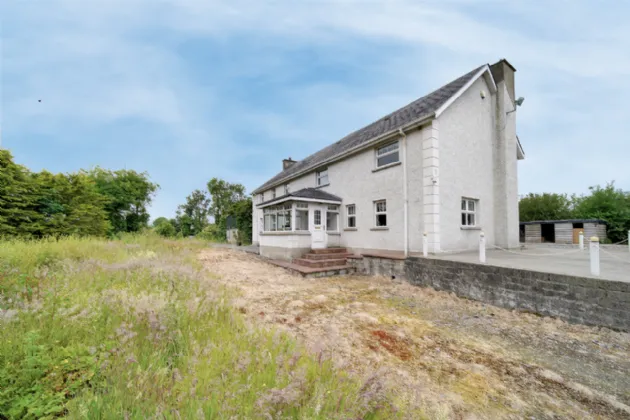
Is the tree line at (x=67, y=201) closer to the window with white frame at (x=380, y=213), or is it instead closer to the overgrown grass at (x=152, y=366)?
the overgrown grass at (x=152, y=366)

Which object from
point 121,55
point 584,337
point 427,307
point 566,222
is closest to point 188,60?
point 121,55

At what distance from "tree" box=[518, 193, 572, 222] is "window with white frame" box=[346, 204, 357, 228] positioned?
27921mm

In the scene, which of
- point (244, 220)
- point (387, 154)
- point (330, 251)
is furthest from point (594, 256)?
point (244, 220)

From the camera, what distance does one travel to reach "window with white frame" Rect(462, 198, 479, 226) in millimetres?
10742

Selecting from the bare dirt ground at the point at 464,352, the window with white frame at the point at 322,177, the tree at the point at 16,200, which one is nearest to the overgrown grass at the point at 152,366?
the bare dirt ground at the point at 464,352

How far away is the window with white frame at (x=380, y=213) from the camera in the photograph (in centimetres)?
1139

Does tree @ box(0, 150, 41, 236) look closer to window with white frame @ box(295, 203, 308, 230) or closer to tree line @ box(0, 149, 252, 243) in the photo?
tree line @ box(0, 149, 252, 243)

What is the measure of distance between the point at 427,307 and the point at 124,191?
2599cm

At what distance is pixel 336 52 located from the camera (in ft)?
34.2

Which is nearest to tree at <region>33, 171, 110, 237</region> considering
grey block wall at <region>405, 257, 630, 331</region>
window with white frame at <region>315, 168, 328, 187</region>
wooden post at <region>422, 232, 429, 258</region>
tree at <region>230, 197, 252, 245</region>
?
tree at <region>230, 197, 252, 245</region>

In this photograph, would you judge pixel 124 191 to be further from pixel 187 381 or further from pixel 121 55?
pixel 187 381

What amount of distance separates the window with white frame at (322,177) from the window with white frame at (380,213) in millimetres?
4436

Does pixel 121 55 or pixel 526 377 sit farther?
pixel 121 55

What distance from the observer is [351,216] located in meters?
13.2
